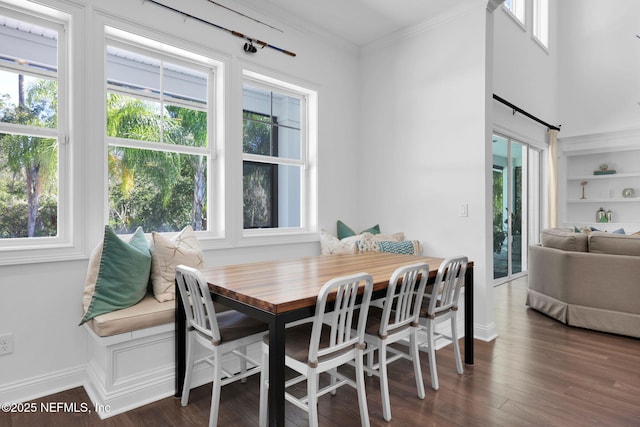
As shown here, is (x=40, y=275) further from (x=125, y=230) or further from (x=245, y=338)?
(x=245, y=338)

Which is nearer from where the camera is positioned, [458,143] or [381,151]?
[458,143]

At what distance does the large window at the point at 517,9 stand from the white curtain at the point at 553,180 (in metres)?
1.90

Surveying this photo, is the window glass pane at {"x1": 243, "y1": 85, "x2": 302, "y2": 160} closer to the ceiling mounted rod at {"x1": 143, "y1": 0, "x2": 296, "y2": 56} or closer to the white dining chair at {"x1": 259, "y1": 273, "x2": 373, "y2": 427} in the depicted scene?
the ceiling mounted rod at {"x1": 143, "y1": 0, "x2": 296, "y2": 56}

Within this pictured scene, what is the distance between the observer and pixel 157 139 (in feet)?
9.50

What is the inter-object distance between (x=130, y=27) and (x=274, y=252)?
6.85ft

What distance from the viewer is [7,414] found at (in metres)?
2.07

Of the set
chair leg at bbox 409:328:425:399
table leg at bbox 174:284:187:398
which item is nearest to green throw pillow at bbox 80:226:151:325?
table leg at bbox 174:284:187:398

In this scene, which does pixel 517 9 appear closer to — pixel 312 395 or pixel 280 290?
pixel 280 290

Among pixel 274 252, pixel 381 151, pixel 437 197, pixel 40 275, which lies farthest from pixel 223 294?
pixel 381 151

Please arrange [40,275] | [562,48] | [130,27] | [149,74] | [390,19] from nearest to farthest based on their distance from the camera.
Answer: [40,275] → [130,27] → [149,74] → [390,19] → [562,48]

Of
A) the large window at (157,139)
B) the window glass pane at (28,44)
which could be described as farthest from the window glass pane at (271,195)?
the window glass pane at (28,44)

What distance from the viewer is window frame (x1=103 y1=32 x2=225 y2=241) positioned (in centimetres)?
267

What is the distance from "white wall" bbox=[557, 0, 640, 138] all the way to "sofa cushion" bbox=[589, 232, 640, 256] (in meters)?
3.80

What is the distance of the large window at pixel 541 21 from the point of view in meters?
6.09
